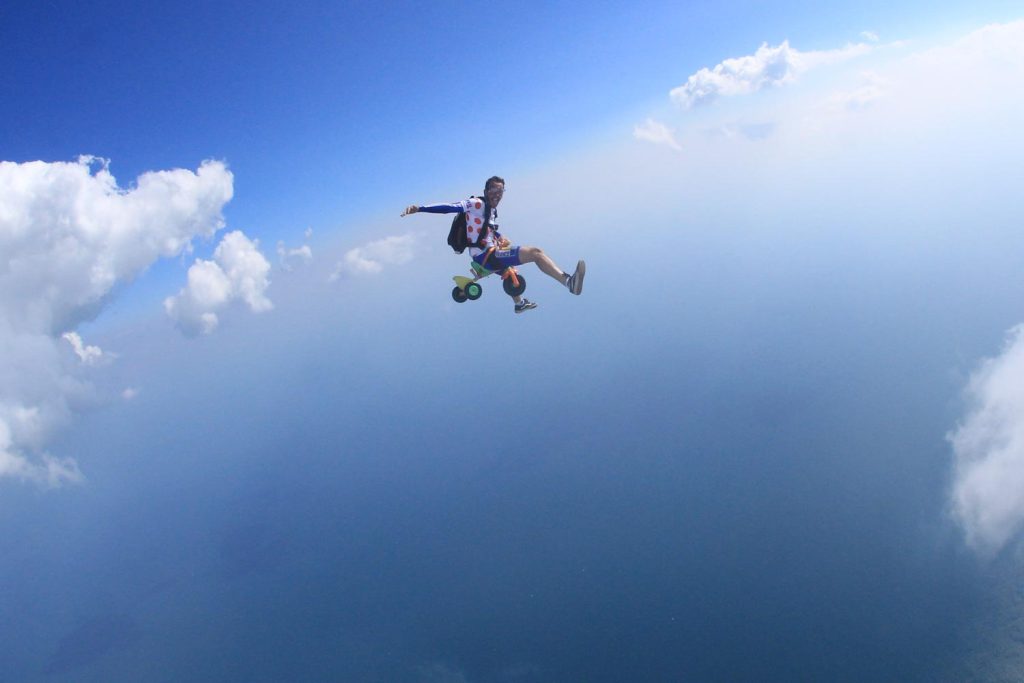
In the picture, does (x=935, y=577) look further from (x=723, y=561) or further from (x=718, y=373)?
(x=718, y=373)

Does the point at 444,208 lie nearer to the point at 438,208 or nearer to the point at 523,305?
the point at 438,208

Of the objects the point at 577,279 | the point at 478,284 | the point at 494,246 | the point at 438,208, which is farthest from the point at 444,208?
the point at 577,279

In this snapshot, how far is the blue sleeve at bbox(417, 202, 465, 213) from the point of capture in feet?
22.7

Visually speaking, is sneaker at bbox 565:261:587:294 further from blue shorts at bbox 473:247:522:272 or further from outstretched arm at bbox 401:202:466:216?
outstretched arm at bbox 401:202:466:216

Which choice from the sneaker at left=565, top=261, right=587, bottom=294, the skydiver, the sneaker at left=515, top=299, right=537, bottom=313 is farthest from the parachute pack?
the sneaker at left=565, top=261, right=587, bottom=294

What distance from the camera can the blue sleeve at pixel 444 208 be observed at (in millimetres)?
6910

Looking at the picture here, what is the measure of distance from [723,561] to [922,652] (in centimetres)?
3026

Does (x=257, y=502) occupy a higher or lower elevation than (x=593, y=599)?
higher

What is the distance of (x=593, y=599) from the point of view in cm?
8900

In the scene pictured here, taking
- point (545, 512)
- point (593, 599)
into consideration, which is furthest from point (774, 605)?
point (545, 512)

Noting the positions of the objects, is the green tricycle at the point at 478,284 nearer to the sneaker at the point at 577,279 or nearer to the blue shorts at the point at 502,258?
the blue shorts at the point at 502,258

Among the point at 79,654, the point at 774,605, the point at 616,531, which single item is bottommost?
the point at 79,654

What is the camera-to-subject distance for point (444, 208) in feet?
23.2

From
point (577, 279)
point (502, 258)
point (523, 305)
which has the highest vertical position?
point (502, 258)
